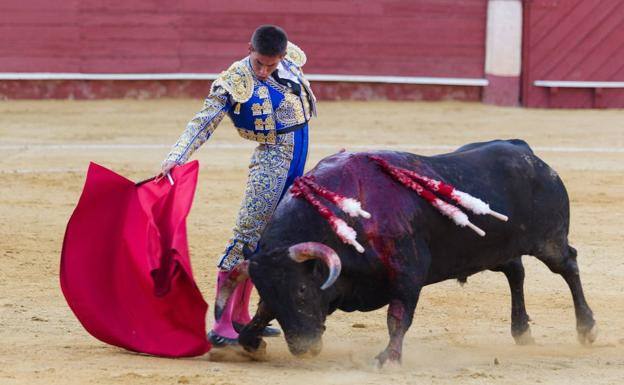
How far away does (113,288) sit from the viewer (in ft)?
15.2

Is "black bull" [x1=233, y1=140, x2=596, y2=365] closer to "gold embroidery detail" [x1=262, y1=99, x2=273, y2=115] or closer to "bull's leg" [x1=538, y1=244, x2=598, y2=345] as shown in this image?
"bull's leg" [x1=538, y1=244, x2=598, y2=345]

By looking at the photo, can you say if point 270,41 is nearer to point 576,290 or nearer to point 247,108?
point 247,108

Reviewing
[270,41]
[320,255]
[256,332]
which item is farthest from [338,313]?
[270,41]

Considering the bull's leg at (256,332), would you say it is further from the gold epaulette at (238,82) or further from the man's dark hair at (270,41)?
the man's dark hair at (270,41)

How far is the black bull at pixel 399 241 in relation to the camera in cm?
427

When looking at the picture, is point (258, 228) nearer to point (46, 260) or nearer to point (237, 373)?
point (237, 373)

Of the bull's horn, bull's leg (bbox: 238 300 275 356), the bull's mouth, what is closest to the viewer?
the bull's horn

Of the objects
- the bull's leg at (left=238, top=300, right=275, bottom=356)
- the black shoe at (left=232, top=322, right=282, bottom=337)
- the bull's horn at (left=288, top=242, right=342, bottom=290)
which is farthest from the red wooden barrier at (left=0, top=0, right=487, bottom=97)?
the bull's horn at (left=288, top=242, right=342, bottom=290)

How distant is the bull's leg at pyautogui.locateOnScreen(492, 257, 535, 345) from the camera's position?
5012mm

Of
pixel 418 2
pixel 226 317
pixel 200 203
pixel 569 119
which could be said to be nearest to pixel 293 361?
pixel 226 317

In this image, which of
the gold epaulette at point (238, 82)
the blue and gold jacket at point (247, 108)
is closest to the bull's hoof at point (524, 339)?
A: the blue and gold jacket at point (247, 108)

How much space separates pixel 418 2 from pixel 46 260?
24.8ft

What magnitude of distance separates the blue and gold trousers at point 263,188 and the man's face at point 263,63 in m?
0.25

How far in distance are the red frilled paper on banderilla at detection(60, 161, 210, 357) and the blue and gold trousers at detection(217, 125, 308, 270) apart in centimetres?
21
